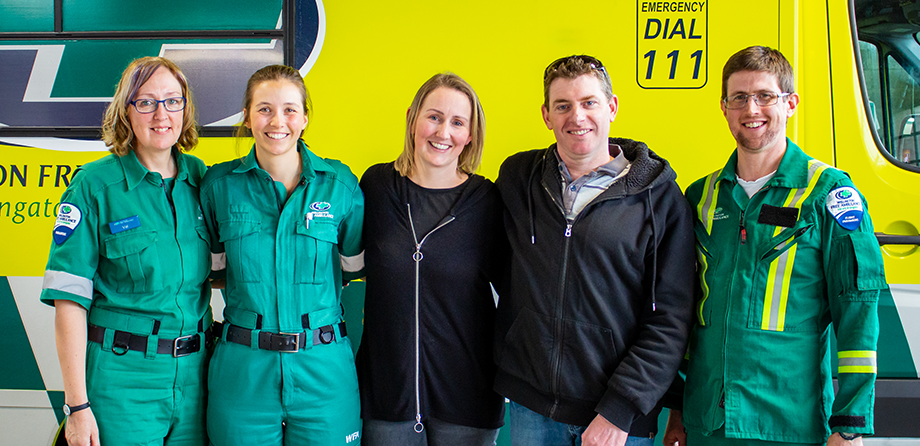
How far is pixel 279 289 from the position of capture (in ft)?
5.59

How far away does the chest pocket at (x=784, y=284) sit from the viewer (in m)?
1.57

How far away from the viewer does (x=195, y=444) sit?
5.78ft

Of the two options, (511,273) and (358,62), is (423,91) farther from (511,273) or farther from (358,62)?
(511,273)

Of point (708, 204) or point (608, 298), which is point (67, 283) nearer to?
point (608, 298)

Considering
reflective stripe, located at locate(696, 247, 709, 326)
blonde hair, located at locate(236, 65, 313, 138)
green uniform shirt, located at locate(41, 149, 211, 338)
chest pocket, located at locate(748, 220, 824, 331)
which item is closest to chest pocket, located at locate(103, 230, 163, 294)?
green uniform shirt, located at locate(41, 149, 211, 338)

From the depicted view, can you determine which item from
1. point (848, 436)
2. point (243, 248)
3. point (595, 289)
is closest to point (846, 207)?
point (848, 436)

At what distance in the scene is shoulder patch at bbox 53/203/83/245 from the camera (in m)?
1.63

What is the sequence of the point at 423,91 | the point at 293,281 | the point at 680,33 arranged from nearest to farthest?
Answer: 1. the point at 293,281
2. the point at 423,91
3. the point at 680,33

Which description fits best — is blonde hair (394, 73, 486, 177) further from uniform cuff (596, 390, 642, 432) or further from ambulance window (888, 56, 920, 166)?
ambulance window (888, 56, 920, 166)

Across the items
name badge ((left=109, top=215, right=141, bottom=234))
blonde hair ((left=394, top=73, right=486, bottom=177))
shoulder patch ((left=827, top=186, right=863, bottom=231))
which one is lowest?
name badge ((left=109, top=215, right=141, bottom=234))

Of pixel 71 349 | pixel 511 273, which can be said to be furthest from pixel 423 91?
pixel 71 349

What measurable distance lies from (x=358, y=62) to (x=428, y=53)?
11.3 inches

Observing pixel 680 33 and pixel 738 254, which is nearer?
pixel 738 254

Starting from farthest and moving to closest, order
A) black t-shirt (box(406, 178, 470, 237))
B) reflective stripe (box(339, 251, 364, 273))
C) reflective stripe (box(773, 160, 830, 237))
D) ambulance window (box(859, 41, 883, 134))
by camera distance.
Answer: ambulance window (box(859, 41, 883, 134)) → reflective stripe (box(339, 251, 364, 273)) → black t-shirt (box(406, 178, 470, 237)) → reflective stripe (box(773, 160, 830, 237))
